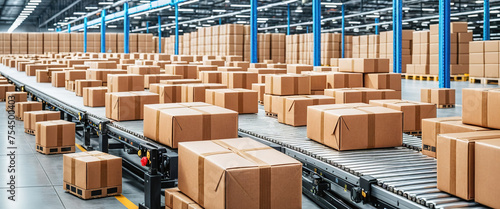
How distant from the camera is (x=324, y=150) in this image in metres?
4.36

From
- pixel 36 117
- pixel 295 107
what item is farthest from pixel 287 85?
pixel 36 117

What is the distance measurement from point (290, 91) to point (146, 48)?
67.9 ft

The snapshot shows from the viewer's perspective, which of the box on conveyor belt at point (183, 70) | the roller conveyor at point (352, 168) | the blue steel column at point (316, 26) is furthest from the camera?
the blue steel column at point (316, 26)

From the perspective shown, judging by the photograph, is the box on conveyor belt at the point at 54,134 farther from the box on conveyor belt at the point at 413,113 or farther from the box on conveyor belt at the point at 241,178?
the box on conveyor belt at the point at 241,178

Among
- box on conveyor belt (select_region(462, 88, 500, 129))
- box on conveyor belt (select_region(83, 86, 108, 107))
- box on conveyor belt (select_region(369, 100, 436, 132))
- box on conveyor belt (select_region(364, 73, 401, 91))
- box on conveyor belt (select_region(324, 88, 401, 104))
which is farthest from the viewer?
box on conveyor belt (select_region(364, 73, 401, 91))

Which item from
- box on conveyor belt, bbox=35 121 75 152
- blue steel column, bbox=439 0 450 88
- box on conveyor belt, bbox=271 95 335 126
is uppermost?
blue steel column, bbox=439 0 450 88

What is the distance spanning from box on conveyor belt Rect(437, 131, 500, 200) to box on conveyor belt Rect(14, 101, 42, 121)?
9267 millimetres

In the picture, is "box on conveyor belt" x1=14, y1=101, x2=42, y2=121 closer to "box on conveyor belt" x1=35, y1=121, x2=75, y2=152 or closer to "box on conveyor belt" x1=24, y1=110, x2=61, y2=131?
"box on conveyor belt" x1=24, y1=110, x2=61, y2=131

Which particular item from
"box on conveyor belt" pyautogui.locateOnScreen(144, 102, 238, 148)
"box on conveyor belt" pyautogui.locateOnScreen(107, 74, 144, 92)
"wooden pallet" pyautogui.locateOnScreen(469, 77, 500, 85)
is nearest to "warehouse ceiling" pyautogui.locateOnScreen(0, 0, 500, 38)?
"wooden pallet" pyautogui.locateOnScreen(469, 77, 500, 85)

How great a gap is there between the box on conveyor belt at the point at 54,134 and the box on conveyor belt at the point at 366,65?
4.29 m

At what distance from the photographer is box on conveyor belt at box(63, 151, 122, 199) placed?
5.18 m

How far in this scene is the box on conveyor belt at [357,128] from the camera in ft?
14.1

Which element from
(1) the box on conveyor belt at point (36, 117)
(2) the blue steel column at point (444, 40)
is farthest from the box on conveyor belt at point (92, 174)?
(2) the blue steel column at point (444, 40)

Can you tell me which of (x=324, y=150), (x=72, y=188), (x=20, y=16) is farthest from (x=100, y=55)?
(x=20, y=16)
